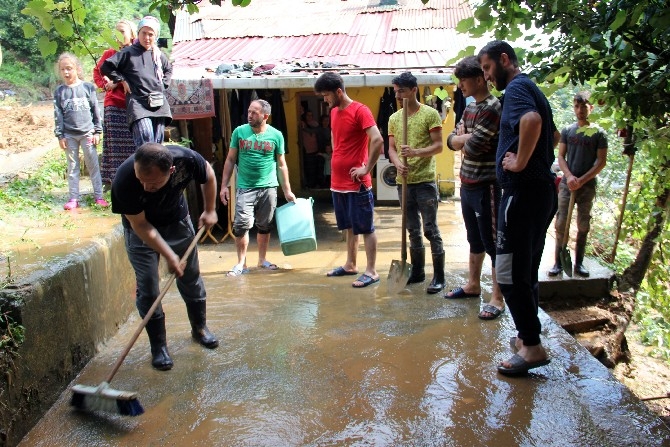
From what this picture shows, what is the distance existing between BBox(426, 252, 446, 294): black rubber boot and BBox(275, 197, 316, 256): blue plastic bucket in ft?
4.58

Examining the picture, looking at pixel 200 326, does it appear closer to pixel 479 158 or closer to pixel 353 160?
pixel 353 160

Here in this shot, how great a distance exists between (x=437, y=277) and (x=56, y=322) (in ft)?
10.6

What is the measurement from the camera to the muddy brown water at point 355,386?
131 inches

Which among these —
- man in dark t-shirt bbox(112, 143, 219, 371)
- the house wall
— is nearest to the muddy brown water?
man in dark t-shirt bbox(112, 143, 219, 371)

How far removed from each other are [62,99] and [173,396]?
13.6 ft

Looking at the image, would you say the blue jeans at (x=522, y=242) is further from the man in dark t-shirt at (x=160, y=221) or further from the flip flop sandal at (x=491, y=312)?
the man in dark t-shirt at (x=160, y=221)

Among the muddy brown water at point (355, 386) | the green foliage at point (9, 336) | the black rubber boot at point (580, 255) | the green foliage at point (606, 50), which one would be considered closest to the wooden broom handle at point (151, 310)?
the muddy brown water at point (355, 386)

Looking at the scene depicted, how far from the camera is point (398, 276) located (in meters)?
5.55

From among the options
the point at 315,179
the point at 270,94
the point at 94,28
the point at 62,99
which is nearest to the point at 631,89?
the point at 62,99

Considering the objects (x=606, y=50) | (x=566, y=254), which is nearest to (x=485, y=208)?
(x=606, y=50)

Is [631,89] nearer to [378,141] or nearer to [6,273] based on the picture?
[378,141]

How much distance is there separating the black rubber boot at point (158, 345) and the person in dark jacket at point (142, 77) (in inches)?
104

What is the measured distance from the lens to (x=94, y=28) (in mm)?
18531

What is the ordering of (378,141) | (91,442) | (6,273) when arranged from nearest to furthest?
1. (91,442)
2. (6,273)
3. (378,141)
